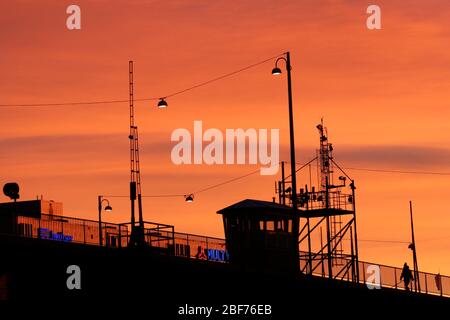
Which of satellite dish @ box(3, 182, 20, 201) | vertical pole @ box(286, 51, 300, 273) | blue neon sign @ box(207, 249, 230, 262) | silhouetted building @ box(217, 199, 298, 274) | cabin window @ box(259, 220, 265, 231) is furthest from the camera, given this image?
blue neon sign @ box(207, 249, 230, 262)

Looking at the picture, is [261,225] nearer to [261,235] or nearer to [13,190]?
[261,235]

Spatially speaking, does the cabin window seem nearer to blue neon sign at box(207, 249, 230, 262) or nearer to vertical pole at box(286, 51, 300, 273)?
vertical pole at box(286, 51, 300, 273)

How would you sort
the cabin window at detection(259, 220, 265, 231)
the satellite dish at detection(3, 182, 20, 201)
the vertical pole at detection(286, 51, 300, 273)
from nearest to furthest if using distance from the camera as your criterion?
the satellite dish at detection(3, 182, 20, 201)
the vertical pole at detection(286, 51, 300, 273)
the cabin window at detection(259, 220, 265, 231)

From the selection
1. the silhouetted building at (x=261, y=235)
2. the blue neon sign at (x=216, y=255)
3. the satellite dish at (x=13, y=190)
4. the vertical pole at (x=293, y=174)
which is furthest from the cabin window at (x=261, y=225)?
the satellite dish at (x=13, y=190)

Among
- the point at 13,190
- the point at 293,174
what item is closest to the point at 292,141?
the point at 293,174

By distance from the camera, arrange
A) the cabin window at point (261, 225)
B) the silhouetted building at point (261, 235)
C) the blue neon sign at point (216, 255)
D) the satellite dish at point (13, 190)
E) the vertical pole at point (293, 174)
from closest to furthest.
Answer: the satellite dish at point (13, 190) < the vertical pole at point (293, 174) < the silhouetted building at point (261, 235) < the cabin window at point (261, 225) < the blue neon sign at point (216, 255)

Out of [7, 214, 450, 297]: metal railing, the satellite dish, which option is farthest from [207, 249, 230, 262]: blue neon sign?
the satellite dish

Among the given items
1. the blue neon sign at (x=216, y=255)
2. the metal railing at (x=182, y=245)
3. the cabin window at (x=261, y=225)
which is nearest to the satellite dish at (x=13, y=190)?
the metal railing at (x=182, y=245)

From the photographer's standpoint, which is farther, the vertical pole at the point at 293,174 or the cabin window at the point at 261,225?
the cabin window at the point at 261,225

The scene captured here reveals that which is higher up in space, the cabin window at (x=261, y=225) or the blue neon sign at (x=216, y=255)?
the cabin window at (x=261, y=225)

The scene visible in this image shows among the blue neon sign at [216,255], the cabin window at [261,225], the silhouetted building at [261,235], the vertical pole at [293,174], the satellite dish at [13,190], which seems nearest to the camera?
the satellite dish at [13,190]

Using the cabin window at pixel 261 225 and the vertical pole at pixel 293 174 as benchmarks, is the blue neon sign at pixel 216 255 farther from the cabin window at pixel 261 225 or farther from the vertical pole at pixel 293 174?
A: the vertical pole at pixel 293 174
